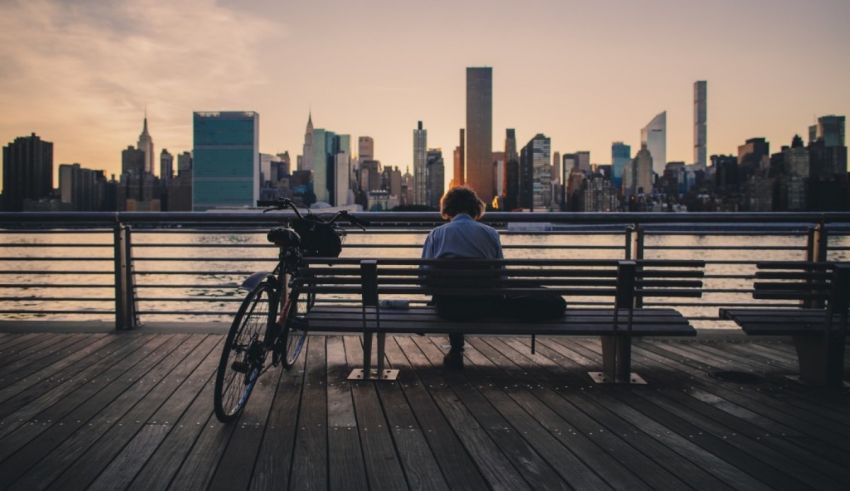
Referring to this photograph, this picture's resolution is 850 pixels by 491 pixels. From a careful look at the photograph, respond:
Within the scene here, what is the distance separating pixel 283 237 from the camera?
3568mm

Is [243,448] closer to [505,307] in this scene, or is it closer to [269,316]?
[269,316]

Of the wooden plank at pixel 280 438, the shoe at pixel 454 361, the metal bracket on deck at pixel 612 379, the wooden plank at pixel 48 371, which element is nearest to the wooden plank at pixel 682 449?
the metal bracket on deck at pixel 612 379

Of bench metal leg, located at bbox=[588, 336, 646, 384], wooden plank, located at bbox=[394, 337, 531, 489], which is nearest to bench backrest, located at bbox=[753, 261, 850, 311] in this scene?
bench metal leg, located at bbox=[588, 336, 646, 384]

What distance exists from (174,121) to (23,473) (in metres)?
165

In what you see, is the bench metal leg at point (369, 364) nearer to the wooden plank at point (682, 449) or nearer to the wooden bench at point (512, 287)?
the wooden bench at point (512, 287)

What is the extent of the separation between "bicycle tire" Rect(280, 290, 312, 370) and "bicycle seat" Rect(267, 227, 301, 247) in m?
0.45

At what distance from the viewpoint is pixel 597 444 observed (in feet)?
9.52

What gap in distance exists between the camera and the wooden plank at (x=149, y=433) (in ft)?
8.28

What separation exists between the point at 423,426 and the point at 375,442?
0.33m

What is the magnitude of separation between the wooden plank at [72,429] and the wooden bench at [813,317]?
12.9 ft

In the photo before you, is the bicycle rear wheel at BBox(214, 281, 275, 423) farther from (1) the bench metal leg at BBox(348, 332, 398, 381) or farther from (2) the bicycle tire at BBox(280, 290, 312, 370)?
(1) the bench metal leg at BBox(348, 332, 398, 381)

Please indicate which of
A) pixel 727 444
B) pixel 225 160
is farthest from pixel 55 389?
pixel 225 160

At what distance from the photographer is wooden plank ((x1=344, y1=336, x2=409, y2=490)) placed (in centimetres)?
249

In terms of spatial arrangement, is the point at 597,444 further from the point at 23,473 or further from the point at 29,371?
the point at 29,371
